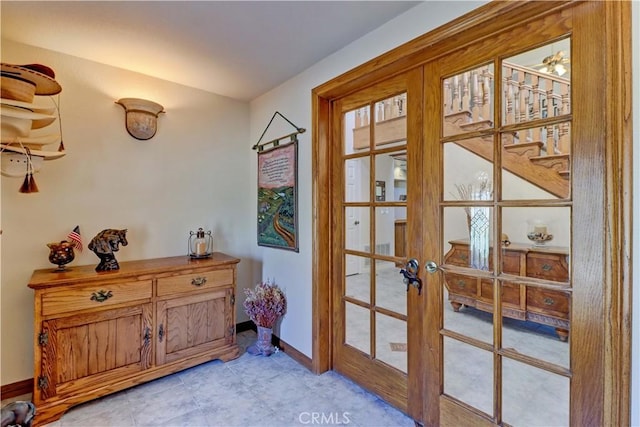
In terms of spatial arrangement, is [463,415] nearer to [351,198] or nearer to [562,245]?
[562,245]

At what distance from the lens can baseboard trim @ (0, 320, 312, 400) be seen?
200cm

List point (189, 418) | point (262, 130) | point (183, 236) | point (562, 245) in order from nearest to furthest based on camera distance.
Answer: point (562, 245) → point (189, 418) → point (183, 236) → point (262, 130)

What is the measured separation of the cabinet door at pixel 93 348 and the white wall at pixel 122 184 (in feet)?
1.56

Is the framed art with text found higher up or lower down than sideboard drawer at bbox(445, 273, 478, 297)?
higher up

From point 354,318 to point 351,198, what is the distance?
887 millimetres

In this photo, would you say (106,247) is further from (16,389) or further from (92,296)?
(16,389)

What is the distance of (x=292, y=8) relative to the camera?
1.68m

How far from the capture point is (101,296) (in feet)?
6.45

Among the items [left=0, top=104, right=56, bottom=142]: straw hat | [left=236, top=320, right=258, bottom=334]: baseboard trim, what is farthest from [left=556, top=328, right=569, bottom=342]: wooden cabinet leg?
[left=0, top=104, right=56, bottom=142]: straw hat

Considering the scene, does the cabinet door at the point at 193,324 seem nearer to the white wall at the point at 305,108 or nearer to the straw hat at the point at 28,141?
the white wall at the point at 305,108

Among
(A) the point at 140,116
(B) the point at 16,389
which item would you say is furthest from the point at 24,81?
(B) the point at 16,389

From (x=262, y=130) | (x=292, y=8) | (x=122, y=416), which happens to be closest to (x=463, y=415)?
(x=122, y=416)

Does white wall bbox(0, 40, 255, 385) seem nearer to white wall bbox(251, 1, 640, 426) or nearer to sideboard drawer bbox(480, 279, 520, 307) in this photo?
white wall bbox(251, 1, 640, 426)

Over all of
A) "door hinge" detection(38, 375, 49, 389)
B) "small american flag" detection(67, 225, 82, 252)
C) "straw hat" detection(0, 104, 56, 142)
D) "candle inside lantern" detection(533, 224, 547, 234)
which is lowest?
"door hinge" detection(38, 375, 49, 389)
